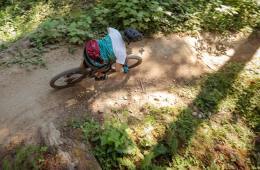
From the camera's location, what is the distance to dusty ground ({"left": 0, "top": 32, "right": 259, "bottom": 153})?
5.91 meters

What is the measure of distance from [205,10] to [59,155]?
7.78 m

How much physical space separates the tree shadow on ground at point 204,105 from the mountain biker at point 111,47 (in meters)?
1.98

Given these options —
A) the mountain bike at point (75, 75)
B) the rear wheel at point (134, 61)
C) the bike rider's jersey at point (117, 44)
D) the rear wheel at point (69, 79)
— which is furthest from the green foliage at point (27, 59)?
the bike rider's jersey at point (117, 44)

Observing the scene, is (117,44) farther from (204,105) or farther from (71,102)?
(204,105)

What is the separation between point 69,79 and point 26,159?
228cm

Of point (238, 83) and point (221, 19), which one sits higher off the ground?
point (221, 19)

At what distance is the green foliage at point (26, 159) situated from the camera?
185 inches

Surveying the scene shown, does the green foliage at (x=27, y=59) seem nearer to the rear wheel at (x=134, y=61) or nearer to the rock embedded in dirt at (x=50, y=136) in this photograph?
the rear wheel at (x=134, y=61)

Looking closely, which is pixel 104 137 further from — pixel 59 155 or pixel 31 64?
pixel 31 64

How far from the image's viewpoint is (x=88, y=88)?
690 centimetres

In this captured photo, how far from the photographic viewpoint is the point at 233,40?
953 cm

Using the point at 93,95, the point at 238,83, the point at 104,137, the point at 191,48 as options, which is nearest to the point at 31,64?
the point at 93,95

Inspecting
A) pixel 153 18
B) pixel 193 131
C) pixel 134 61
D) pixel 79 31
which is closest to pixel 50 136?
pixel 193 131

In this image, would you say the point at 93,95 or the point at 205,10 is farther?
the point at 205,10
